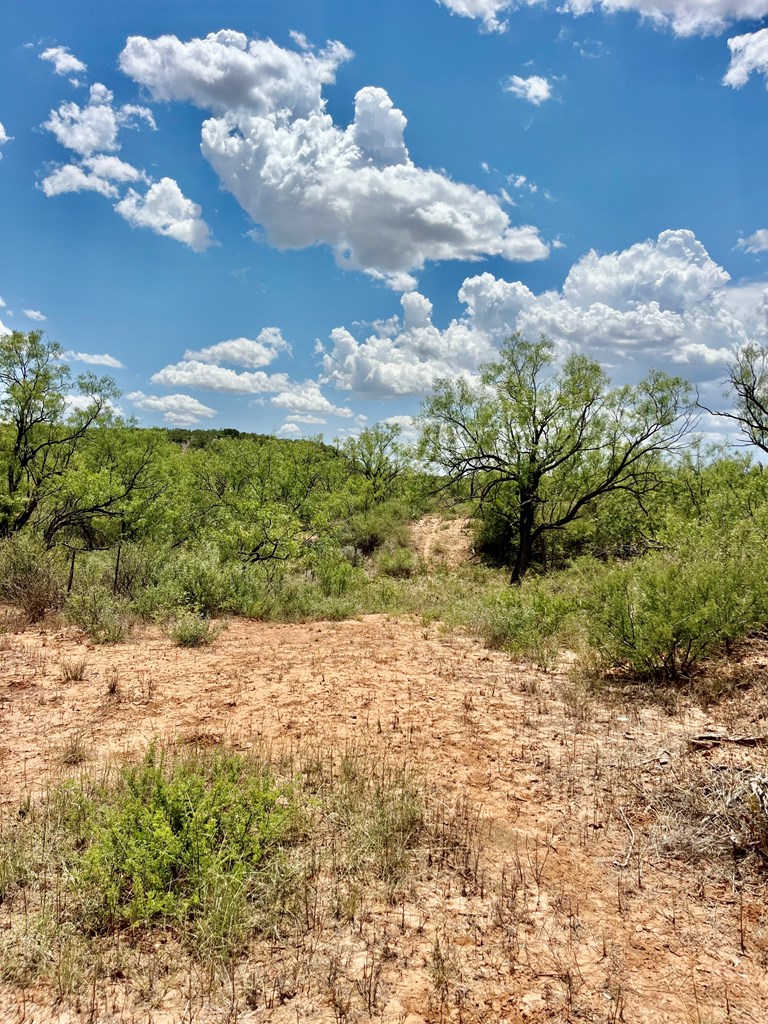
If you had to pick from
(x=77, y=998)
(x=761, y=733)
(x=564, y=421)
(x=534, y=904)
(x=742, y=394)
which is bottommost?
(x=77, y=998)

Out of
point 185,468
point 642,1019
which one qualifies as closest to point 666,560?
point 642,1019

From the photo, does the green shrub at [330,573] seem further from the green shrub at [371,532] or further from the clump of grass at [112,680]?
the green shrub at [371,532]

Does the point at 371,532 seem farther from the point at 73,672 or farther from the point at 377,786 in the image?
the point at 377,786

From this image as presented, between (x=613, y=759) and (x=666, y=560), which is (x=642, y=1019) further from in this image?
(x=666, y=560)

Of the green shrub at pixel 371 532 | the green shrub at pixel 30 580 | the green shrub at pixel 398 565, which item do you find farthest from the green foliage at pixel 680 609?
the green shrub at pixel 371 532

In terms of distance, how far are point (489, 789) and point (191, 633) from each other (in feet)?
20.7

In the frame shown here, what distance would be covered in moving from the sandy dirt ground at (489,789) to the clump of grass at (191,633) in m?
0.23

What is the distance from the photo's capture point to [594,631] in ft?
24.3

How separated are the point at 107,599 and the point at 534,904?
30.8 ft

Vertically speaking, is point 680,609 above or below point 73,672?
above

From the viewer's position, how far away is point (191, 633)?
9.35m

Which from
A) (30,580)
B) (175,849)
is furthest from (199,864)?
(30,580)

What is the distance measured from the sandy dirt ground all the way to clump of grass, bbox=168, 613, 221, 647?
0.75ft

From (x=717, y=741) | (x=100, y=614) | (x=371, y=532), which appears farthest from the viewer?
(x=371, y=532)
